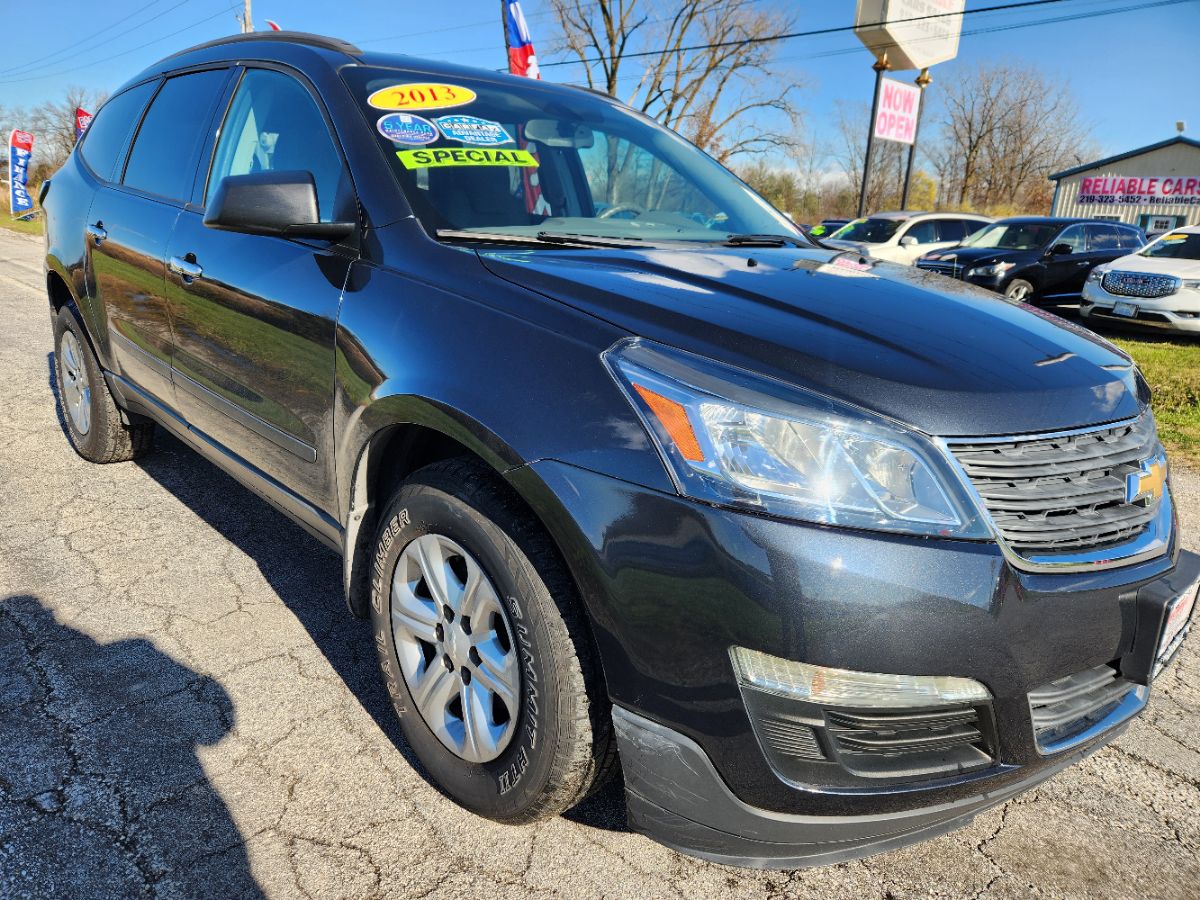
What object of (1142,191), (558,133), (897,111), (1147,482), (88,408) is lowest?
(88,408)

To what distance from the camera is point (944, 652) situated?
4.80 feet

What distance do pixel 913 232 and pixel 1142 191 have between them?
3103cm

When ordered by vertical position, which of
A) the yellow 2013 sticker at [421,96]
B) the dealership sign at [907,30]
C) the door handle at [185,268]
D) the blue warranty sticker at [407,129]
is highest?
the dealership sign at [907,30]

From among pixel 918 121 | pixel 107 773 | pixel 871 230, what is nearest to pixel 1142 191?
pixel 918 121

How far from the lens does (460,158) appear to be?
96.7 inches

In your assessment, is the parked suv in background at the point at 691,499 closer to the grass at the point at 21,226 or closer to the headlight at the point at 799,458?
the headlight at the point at 799,458

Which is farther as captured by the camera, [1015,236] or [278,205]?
[1015,236]

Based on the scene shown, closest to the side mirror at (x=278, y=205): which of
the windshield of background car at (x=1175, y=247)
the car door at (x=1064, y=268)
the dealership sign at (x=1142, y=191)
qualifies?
the windshield of background car at (x=1175, y=247)

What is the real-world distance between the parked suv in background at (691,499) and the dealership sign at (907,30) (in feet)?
92.5

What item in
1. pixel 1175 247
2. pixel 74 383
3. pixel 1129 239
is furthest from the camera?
pixel 1129 239

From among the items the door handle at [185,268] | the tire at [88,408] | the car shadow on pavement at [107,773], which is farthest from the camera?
the tire at [88,408]

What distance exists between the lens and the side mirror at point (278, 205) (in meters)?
2.23

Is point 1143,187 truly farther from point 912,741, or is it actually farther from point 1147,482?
point 912,741

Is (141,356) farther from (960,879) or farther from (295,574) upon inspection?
(960,879)
